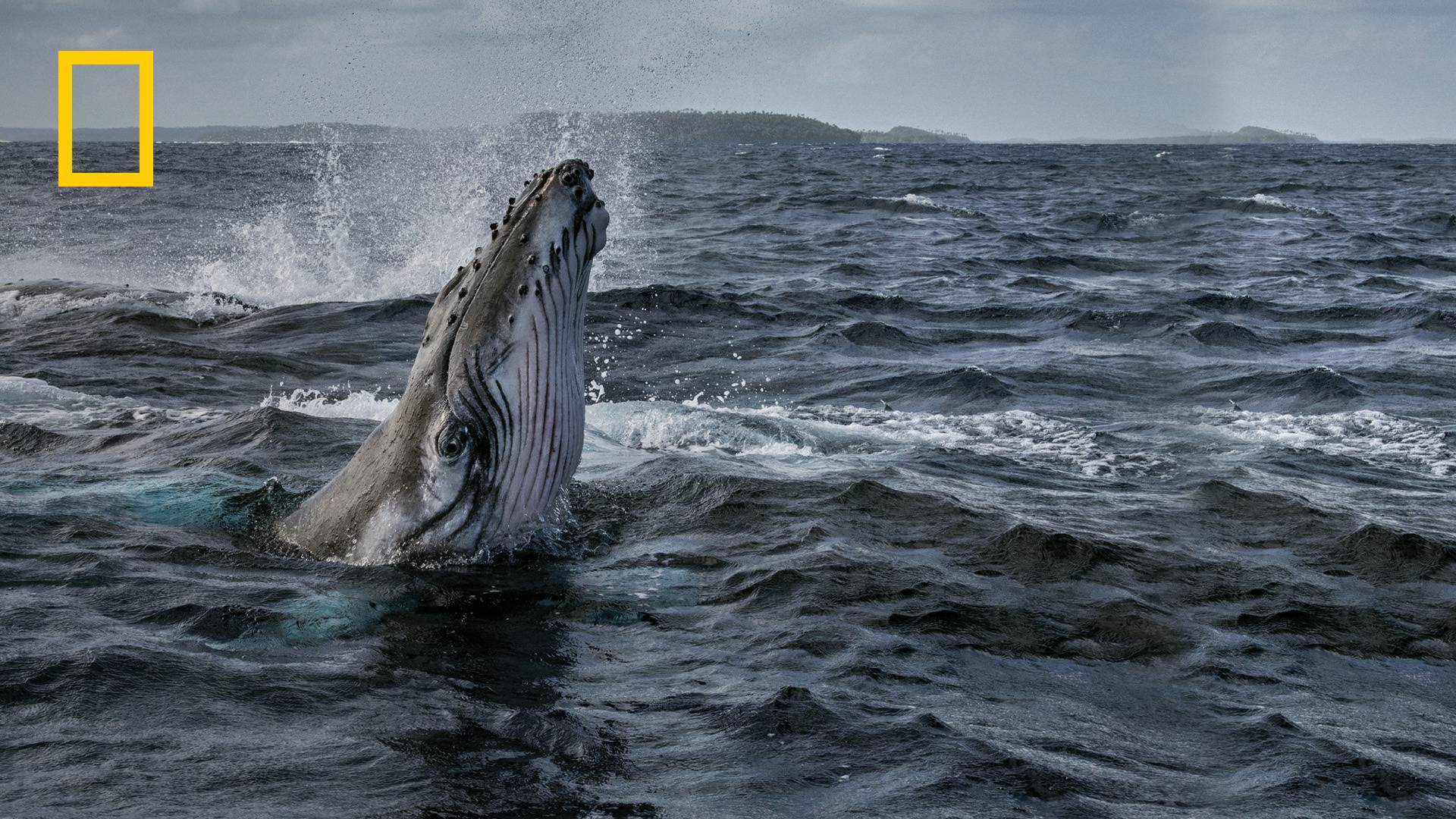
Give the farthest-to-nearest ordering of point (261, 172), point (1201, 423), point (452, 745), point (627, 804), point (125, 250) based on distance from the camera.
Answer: point (261, 172) < point (125, 250) < point (1201, 423) < point (452, 745) < point (627, 804)

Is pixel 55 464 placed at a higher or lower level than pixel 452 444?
lower

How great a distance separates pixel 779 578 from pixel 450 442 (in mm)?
1784

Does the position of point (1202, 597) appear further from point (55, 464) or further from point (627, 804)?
point (55, 464)

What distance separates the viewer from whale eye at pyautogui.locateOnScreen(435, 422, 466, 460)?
620cm

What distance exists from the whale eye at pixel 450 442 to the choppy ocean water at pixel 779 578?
634 mm

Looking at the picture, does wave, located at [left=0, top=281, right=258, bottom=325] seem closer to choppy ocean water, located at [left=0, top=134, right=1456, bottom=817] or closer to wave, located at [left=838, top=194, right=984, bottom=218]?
choppy ocean water, located at [left=0, top=134, right=1456, bottom=817]

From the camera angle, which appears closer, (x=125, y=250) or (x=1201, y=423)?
(x=1201, y=423)

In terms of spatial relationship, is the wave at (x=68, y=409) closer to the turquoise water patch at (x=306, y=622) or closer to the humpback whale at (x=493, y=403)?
the humpback whale at (x=493, y=403)

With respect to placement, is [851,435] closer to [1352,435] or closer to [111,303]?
[1352,435]

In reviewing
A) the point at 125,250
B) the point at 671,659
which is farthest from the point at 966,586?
the point at 125,250

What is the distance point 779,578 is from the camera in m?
6.81

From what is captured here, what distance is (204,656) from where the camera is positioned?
213 inches

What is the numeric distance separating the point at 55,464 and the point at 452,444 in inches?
157

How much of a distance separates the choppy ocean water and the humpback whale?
0.81 ft
